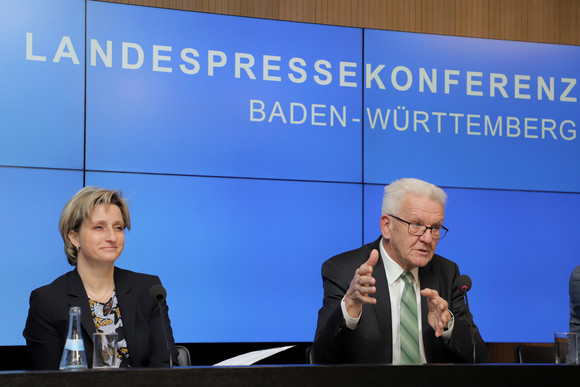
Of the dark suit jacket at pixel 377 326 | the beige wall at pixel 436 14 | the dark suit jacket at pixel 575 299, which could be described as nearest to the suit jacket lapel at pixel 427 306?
the dark suit jacket at pixel 377 326

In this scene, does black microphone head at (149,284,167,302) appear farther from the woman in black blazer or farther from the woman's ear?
the woman's ear

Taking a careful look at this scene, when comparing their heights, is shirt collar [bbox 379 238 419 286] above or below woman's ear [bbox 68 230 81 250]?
below

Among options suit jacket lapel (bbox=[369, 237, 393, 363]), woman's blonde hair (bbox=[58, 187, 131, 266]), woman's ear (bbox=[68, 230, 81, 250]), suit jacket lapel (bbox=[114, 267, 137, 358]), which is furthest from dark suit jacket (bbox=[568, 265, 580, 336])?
woman's ear (bbox=[68, 230, 81, 250])

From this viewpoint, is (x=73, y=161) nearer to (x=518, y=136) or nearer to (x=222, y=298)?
(x=222, y=298)

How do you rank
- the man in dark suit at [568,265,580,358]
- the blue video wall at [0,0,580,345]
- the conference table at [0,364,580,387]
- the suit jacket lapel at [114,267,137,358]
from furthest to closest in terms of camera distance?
the blue video wall at [0,0,580,345]
the man in dark suit at [568,265,580,358]
the suit jacket lapel at [114,267,137,358]
the conference table at [0,364,580,387]

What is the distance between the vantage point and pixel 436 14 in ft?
15.5

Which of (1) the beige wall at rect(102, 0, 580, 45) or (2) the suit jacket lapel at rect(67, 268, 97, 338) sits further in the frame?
(1) the beige wall at rect(102, 0, 580, 45)

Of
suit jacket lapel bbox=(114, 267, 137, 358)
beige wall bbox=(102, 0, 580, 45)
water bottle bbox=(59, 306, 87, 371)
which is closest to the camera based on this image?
water bottle bbox=(59, 306, 87, 371)

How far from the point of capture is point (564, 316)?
458 centimetres

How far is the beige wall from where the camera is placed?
4383 mm

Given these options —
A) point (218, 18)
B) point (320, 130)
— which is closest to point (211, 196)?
point (320, 130)

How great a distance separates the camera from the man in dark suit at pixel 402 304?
2.52 m

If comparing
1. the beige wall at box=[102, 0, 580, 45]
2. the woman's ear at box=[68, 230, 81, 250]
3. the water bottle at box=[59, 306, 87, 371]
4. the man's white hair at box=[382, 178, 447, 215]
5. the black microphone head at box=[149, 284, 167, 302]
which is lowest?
the water bottle at box=[59, 306, 87, 371]

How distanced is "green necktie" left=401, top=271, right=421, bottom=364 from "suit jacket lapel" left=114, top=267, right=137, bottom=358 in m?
1.00
